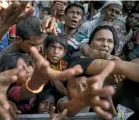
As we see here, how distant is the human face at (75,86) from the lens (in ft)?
6.84

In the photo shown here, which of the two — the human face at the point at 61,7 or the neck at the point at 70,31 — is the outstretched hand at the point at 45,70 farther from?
the human face at the point at 61,7

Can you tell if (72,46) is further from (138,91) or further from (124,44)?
(138,91)

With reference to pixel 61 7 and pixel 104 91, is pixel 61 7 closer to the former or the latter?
pixel 61 7

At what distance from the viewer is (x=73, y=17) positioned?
11.3 feet

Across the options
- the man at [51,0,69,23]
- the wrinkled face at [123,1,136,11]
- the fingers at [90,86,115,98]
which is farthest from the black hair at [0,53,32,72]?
the wrinkled face at [123,1,136,11]

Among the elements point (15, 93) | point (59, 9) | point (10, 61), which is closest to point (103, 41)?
point (10, 61)

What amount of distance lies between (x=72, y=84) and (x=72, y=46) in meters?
0.93

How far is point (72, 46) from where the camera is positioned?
121 inches

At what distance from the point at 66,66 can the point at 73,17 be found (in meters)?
0.89

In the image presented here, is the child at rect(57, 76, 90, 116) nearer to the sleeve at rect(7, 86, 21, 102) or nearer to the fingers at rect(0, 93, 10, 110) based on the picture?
the sleeve at rect(7, 86, 21, 102)

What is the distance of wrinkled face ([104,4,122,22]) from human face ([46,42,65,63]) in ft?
4.17

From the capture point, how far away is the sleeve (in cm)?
204

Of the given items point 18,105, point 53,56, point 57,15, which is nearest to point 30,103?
point 18,105

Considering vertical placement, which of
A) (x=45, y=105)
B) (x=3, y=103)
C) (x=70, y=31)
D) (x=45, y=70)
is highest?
(x=45, y=70)
